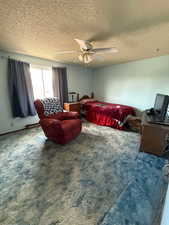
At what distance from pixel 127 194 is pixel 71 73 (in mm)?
4423

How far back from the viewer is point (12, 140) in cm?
287

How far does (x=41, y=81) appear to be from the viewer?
3.94 meters

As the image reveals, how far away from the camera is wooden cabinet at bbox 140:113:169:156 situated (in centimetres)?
204

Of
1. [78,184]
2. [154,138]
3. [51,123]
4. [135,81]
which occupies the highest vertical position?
[135,81]

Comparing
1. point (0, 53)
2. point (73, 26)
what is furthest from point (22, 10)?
point (0, 53)

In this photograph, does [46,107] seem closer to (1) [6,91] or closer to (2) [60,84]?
(1) [6,91]

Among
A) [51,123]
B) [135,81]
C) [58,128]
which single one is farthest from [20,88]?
[135,81]

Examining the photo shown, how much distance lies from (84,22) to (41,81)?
2780 mm

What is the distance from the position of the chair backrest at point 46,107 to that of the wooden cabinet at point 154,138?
2.20 meters

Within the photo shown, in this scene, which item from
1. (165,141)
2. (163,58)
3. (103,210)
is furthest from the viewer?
(163,58)

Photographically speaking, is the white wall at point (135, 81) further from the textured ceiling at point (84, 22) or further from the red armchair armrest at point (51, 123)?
the red armchair armrest at point (51, 123)

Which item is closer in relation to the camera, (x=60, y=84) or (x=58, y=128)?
(x=58, y=128)

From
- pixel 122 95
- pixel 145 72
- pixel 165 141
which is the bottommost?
pixel 165 141

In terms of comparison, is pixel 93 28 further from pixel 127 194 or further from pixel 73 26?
pixel 127 194
